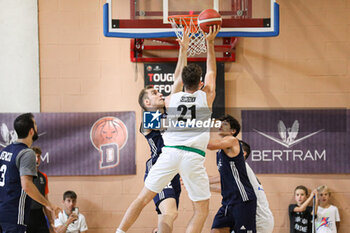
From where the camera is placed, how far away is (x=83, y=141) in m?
7.48

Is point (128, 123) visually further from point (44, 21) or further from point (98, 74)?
point (44, 21)

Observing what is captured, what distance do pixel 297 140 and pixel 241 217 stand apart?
2.83 meters

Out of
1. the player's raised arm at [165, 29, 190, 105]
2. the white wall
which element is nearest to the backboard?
the player's raised arm at [165, 29, 190, 105]

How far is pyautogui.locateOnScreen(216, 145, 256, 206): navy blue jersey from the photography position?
5219mm

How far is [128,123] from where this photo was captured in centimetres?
749

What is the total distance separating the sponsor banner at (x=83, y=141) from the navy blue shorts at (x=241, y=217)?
2514mm

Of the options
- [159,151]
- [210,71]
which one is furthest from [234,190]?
[210,71]

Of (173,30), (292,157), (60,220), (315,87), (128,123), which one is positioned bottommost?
(60,220)

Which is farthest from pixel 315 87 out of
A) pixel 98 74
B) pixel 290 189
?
pixel 98 74

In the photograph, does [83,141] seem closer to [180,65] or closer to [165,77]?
[165,77]

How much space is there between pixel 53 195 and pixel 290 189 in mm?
4099

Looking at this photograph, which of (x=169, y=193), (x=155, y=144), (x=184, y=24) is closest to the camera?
(x=169, y=193)

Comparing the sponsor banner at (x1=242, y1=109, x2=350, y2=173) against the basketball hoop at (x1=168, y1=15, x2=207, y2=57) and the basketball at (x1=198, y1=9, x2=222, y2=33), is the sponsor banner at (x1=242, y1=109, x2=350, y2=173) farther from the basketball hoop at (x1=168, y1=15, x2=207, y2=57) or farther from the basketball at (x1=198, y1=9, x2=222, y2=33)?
the basketball at (x1=198, y1=9, x2=222, y2=33)

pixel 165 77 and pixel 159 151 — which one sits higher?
pixel 165 77
